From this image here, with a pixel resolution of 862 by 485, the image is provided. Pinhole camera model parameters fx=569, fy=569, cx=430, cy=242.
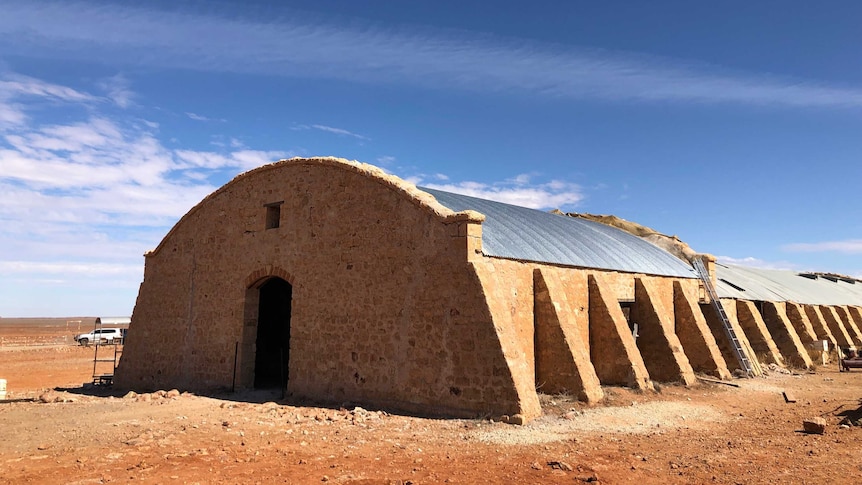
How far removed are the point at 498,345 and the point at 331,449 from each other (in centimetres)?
316

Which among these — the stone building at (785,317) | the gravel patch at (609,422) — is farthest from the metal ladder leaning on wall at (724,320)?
the gravel patch at (609,422)

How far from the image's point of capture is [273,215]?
1423cm

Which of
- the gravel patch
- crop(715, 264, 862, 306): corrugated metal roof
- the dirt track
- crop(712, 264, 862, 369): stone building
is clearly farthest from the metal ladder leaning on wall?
the gravel patch

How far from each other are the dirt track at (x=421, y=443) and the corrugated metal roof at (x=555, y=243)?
324cm

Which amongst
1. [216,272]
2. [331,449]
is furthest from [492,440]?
[216,272]

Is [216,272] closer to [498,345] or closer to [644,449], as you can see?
[498,345]

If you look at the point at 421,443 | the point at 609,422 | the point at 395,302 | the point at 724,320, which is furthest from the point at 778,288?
the point at 421,443

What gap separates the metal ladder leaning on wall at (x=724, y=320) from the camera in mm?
16797

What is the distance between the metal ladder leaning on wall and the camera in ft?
55.1

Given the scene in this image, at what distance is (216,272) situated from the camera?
48.9 feet

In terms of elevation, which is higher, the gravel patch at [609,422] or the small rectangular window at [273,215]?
the small rectangular window at [273,215]

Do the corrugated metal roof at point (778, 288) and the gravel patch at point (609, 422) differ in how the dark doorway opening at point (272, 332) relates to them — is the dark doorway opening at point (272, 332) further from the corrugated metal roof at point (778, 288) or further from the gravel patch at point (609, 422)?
the corrugated metal roof at point (778, 288)

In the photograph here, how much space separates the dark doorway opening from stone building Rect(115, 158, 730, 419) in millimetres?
45

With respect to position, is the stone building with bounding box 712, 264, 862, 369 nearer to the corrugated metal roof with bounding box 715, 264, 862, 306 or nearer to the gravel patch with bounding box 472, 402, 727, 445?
the corrugated metal roof with bounding box 715, 264, 862, 306
